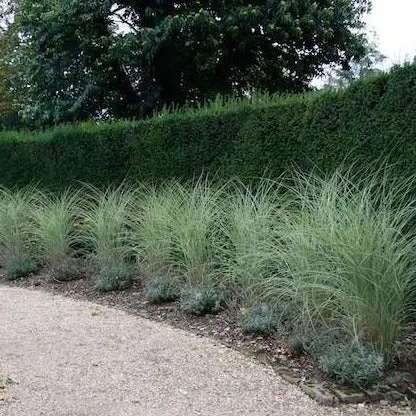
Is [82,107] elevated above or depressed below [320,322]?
above

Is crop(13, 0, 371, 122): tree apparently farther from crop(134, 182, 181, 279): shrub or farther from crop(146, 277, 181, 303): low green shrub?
crop(146, 277, 181, 303): low green shrub

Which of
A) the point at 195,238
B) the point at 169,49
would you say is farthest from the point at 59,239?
the point at 169,49

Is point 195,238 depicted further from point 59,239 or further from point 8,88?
point 8,88

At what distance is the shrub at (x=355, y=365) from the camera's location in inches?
124

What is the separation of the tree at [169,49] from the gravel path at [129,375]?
305 inches

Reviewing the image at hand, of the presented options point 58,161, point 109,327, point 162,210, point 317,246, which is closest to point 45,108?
point 58,161

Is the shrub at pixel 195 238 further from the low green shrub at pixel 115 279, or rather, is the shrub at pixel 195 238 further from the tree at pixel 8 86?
the tree at pixel 8 86

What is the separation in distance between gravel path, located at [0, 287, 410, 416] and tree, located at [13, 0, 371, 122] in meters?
7.75

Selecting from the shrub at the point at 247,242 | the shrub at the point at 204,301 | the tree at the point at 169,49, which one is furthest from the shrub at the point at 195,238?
the tree at the point at 169,49

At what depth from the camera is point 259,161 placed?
242 inches

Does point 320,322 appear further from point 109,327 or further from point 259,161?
point 259,161

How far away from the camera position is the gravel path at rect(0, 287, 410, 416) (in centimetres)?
298

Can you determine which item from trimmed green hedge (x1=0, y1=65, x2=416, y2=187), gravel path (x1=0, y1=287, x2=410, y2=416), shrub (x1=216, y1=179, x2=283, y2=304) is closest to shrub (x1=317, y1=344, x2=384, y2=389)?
gravel path (x1=0, y1=287, x2=410, y2=416)

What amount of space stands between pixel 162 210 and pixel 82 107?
7418 millimetres
